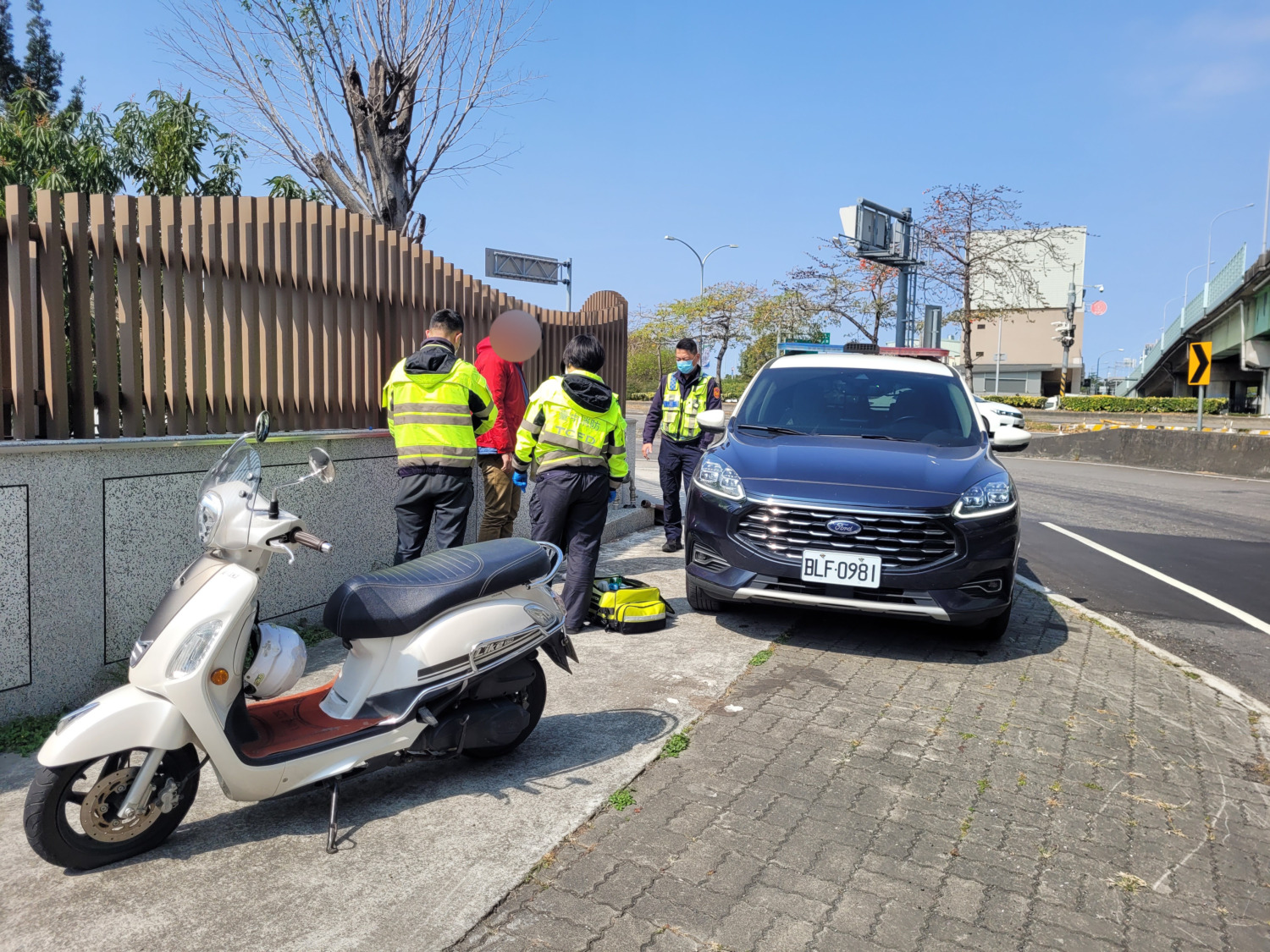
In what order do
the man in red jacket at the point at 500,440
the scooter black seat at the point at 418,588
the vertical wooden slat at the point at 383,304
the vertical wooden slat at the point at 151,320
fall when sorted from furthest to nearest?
the man in red jacket at the point at 500,440 < the vertical wooden slat at the point at 383,304 < the vertical wooden slat at the point at 151,320 < the scooter black seat at the point at 418,588

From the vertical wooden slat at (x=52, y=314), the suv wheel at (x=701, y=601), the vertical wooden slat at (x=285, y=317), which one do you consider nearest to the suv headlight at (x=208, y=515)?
the vertical wooden slat at (x=52, y=314)

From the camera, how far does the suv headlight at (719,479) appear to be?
17.6ft

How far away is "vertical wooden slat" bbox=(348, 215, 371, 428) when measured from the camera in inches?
236

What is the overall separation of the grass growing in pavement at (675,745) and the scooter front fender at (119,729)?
1775 mm

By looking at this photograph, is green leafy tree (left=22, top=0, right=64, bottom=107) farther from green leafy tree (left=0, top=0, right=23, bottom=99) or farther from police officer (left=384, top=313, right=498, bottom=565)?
police officer (left=384, top=313, right=498, bottom=565)

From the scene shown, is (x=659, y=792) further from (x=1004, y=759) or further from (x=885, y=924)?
(x=1004, y=759)

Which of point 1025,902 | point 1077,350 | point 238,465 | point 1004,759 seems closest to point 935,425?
point 1004,759

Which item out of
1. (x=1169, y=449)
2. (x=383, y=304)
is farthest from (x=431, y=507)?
(x=1169, y=449)

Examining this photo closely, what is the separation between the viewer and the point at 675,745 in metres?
3.88

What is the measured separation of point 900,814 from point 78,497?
11.9 ft

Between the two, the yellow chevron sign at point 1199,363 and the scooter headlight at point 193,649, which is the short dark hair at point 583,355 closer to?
the scooter headlight at point 193,649

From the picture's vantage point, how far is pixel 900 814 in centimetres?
333

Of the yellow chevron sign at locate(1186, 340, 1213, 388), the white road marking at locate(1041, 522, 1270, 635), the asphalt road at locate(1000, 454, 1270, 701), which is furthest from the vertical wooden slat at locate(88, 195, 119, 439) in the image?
the yellow chevron sign at locate(1186, 340, 1213, 388)

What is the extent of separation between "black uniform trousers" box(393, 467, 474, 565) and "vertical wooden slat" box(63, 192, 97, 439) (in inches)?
63.4
